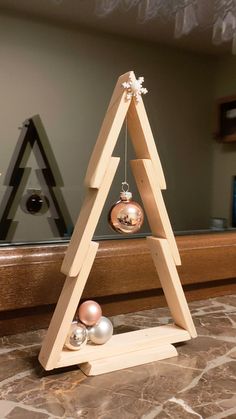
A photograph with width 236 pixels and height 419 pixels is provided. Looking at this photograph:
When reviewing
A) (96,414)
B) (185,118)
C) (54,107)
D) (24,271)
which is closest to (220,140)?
(185,118)

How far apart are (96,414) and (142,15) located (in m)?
0.78

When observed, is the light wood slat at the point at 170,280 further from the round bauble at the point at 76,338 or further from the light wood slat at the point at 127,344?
the round bauble at the point at 76,338

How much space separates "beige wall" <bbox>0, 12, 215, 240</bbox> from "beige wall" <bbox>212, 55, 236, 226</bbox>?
0.02 metres

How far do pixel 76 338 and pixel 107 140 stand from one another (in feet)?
0.87

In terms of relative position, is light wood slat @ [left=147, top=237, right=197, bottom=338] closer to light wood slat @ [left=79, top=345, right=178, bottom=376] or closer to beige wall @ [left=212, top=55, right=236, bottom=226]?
light wood slat @ [left=79, top=345, right=178, bottom=376]

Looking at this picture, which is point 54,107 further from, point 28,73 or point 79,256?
point 79,256

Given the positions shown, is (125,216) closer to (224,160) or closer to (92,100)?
(92,100)

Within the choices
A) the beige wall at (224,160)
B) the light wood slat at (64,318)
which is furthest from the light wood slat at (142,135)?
the beige wall at (224,160)

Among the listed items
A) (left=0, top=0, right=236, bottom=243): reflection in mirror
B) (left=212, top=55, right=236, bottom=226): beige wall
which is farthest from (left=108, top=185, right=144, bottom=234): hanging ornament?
(left=212, top=55, right=236, bottom=226): beige wall

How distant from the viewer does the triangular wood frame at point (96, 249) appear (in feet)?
1.73

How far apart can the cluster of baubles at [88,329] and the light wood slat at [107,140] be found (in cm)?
18

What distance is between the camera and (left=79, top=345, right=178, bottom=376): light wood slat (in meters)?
0.55

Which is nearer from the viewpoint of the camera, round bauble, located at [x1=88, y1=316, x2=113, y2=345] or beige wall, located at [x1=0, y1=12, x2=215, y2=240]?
round bauble, located at [x1=88, y1=316, x2=113, y2=345]

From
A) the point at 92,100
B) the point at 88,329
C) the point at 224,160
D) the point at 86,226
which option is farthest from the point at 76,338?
the point at 224,160
